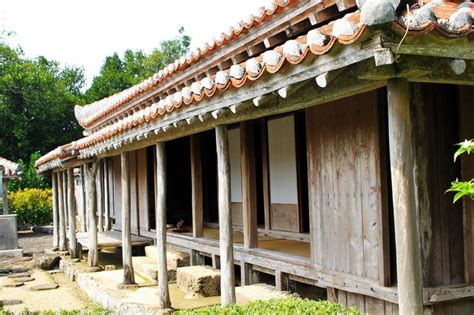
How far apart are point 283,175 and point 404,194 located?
6.19 meters

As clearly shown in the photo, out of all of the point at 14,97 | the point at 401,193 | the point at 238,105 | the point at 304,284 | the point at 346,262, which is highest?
the point at 14,97

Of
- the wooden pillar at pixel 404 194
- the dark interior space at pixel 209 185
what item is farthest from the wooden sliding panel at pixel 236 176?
the wooden pillar at pixel 404 194

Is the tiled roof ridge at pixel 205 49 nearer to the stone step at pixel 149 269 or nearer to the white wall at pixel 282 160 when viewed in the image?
the white wall at pixel 282 160

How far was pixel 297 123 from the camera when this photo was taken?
Result: 9.42 metres

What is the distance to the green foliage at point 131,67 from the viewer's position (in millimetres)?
43656

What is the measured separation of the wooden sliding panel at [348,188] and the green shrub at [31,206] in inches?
953

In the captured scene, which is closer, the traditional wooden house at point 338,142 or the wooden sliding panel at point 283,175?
the traditional wooden house at point 338,142

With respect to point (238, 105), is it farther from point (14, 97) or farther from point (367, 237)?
point (14, 97)

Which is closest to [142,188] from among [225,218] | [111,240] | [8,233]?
[111,240]

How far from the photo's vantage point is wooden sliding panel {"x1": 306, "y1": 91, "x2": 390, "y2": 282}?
228 inches

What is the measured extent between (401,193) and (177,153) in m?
11.6

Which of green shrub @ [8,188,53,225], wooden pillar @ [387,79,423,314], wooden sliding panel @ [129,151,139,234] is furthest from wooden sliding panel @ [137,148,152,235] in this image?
green shrub @ [8,188,53,225]

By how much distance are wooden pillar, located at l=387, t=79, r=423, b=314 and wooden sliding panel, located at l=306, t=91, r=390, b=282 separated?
2.04 metres

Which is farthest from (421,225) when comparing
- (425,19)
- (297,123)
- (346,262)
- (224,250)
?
(297,123)
